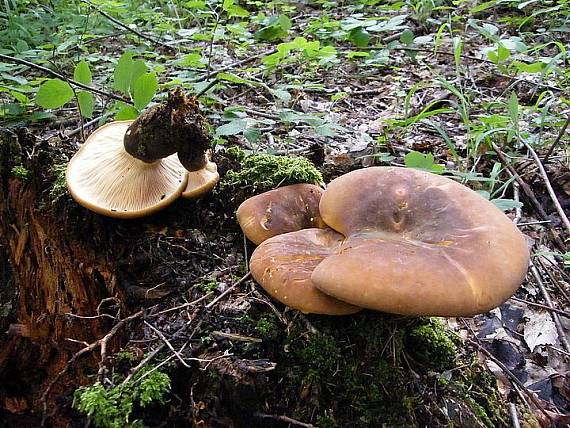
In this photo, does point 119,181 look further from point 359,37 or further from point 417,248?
point 359,37

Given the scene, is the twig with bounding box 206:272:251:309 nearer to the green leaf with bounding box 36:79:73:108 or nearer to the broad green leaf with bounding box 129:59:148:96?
the broad green leaf with bounding box 129:59:148:96

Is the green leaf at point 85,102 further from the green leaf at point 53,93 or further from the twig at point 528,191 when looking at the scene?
the twig at point 528,191

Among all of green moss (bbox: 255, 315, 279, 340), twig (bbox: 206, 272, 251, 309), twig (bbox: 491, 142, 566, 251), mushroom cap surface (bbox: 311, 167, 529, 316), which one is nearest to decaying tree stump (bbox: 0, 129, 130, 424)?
twig (bbox: 206, 272, 251, 309)

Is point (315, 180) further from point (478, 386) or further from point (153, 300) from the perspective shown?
point (478, 386)

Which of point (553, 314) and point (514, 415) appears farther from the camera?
point (553, 314)

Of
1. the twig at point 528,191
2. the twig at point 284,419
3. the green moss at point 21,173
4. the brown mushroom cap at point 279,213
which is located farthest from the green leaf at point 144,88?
the twig at point 528,191

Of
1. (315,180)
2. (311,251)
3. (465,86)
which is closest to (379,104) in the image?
(465,86)

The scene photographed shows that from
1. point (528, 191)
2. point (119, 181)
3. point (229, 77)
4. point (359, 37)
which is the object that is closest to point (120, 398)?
point (119, 181)
